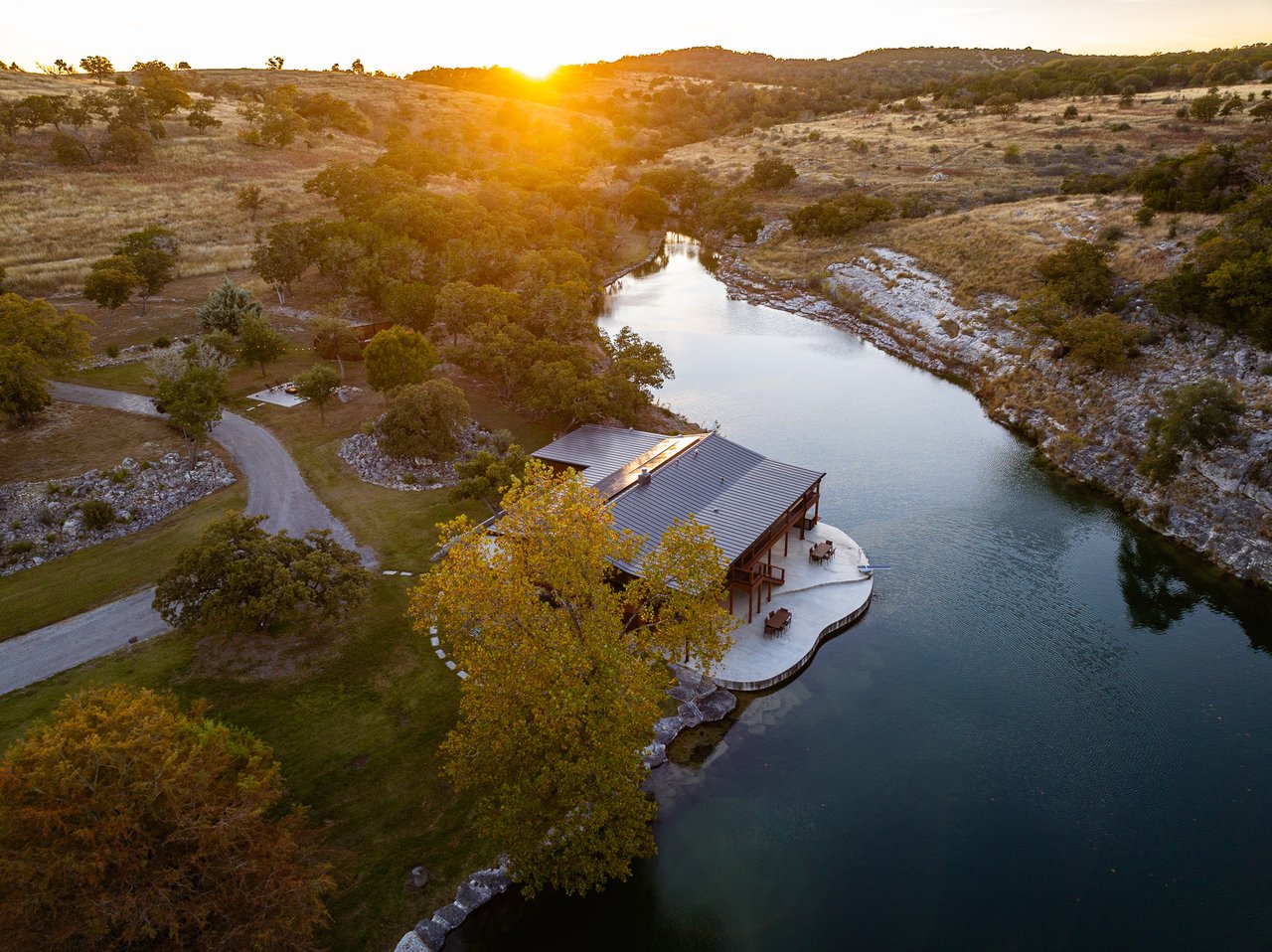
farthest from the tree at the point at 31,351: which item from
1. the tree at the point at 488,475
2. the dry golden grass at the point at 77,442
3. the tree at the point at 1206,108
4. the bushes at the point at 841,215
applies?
the tree at the point at 1206,108

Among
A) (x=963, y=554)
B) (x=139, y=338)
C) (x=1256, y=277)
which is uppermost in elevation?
(x=1256, y=277)

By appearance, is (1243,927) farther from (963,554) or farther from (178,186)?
(178,186)

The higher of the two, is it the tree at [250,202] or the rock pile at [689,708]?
the tree at [250,202]

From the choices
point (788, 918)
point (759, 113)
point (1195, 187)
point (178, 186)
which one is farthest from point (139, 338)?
point (759, 113)

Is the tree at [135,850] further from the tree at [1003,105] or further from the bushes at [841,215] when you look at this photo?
the tree at [1003,105]

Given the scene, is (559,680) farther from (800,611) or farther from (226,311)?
(226,311)

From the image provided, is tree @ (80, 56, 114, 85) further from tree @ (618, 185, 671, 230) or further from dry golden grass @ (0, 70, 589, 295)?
tree @ (618, 185, 671, 230)

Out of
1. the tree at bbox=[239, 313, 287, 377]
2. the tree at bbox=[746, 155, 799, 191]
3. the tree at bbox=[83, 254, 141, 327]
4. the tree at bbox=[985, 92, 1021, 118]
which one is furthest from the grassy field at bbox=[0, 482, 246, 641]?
the tree at bbox=[985, 92, 1021, 118]
